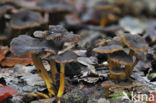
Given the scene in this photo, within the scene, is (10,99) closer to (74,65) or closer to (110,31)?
(74,65)

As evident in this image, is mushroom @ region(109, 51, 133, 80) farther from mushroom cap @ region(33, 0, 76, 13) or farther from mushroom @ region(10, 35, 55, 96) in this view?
mushroom cap @ region(33, 0, 76, 13)

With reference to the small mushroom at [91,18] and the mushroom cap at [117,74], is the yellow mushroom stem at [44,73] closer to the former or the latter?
the mushroom cap at [117,74]

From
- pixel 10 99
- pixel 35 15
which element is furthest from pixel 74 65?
pixel 35 15

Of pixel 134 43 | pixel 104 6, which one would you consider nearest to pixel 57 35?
pixel 134 43

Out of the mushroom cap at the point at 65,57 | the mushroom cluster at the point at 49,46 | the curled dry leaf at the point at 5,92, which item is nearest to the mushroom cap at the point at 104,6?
the mushroom cluster at the point at 49,46

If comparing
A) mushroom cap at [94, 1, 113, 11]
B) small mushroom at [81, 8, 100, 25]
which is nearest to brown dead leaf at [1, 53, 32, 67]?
mushroom cap at [94, 1, 113, 11]

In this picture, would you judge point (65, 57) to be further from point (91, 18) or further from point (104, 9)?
point (91, 18)
